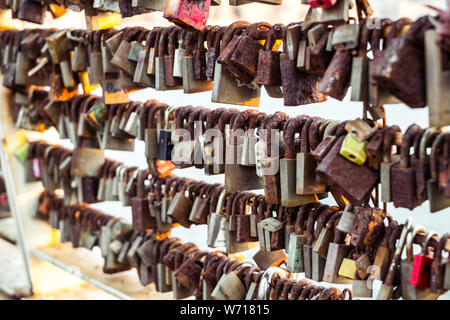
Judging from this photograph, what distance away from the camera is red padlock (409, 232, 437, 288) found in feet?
5.85

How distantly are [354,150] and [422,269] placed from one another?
14.7 inches

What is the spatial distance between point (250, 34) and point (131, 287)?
60.3 inches

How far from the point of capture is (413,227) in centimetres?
185

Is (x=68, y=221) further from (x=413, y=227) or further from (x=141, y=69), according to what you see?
(x=413, y=227)

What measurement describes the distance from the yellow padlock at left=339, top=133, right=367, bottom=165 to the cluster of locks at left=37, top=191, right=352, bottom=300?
1.77 ft

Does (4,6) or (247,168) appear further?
(4,6)

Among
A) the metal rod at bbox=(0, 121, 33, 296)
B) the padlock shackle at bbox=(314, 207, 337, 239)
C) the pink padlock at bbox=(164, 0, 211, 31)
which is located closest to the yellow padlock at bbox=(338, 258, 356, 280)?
the padlock shackle at bbox=(314, 207, 337, 239)

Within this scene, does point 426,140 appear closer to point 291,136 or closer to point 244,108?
point 291,136

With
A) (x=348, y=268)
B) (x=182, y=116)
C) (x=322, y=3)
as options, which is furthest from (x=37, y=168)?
(x=322, y=3)

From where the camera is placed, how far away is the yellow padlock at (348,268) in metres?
1.94

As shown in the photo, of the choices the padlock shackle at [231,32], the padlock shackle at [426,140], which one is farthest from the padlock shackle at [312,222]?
the padlock shackle at [231,32]

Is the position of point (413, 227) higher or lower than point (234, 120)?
lower

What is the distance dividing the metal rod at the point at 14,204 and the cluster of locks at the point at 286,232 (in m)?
0.42

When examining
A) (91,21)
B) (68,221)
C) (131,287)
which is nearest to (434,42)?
(91,21)
